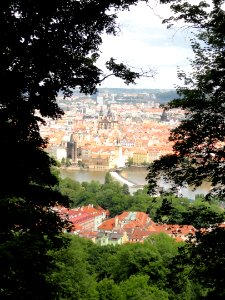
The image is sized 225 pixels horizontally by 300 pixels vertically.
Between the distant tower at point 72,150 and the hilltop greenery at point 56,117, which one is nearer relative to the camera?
the hilltop greenery at point 56,117

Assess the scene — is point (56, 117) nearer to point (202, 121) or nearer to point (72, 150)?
point (202, 121)

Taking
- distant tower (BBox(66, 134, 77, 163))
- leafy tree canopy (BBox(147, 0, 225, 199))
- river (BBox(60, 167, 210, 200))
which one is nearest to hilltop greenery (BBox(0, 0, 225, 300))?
leafy tree canopy (BBox(147, 0, 225, 199))

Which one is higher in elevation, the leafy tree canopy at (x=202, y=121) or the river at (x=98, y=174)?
the leafy tree canopy at (x=202, y=121)

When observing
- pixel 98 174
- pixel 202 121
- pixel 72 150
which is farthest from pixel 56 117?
pixel 72 150

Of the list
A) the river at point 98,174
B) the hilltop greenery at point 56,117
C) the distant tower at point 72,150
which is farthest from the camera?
the distant tower at point 72,150

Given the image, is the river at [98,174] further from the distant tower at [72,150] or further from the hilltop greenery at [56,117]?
the hilltop greenery at [56,117]

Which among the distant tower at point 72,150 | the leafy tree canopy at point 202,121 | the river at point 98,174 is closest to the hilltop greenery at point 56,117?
the leafy tree canopy at point 202,121

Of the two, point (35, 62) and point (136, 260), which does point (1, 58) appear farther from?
point (136, 260)

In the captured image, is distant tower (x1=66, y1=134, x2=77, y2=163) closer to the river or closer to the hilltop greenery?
the river

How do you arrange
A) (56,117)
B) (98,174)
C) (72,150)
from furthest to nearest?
1. (72,150)
2. (98,174)
3. (56,117)

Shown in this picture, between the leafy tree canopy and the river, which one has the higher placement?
the leafy tree canopy

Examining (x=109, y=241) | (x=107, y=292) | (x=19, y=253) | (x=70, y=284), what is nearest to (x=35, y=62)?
(x=19, y=253)

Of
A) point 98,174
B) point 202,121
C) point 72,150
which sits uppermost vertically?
point 202,121
